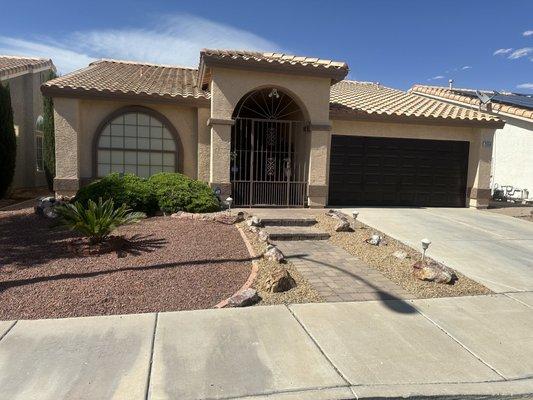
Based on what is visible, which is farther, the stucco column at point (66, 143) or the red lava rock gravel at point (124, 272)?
the stucco column at point (66, 143)

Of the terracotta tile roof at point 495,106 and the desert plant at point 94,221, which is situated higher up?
the terracotta tile roof at point 495,106

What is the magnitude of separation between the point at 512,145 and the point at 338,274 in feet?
47.3

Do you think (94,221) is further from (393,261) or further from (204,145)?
(204,145)

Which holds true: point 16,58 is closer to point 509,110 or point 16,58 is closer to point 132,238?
point 132,238

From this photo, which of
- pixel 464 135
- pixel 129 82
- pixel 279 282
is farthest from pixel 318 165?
pixel 279 282

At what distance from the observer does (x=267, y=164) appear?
12055mm

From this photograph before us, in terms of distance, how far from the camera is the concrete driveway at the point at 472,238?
6.65m

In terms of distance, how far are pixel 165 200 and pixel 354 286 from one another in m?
5.22

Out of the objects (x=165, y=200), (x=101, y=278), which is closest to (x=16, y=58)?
(x=165, y=200)

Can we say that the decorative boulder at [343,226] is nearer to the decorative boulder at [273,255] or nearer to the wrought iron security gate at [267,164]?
the decorative boulder at [273,255]

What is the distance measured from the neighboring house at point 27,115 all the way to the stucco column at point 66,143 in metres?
6.91

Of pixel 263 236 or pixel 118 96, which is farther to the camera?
pixel 118 96

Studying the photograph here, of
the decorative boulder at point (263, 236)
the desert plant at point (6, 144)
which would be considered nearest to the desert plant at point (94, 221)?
the decorative boulder at point (263, 236)

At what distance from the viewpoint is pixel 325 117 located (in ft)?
38.1
